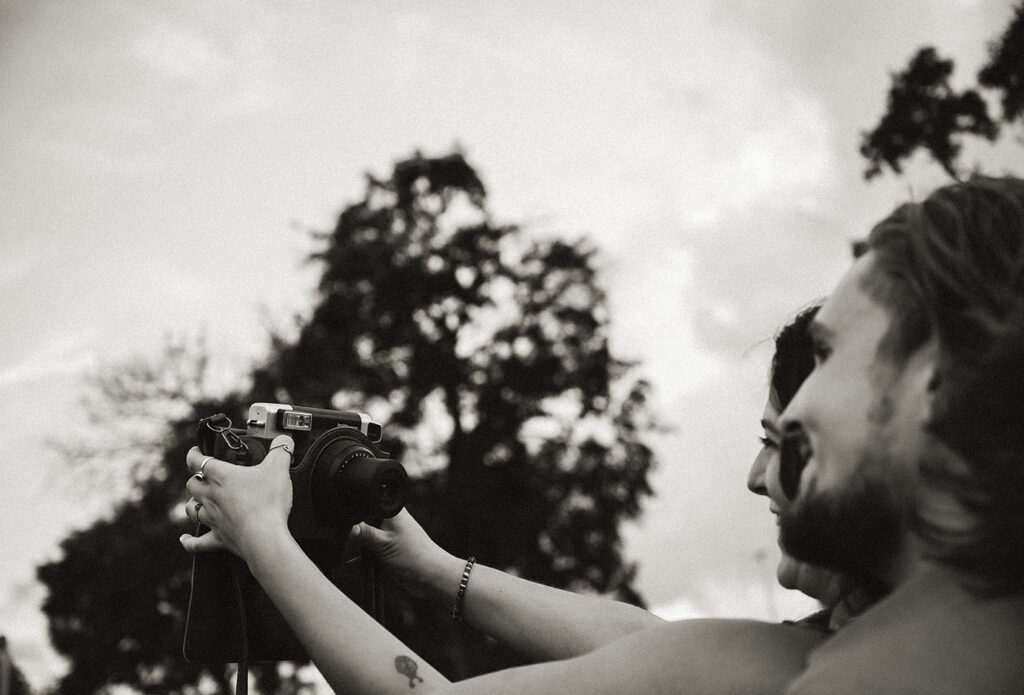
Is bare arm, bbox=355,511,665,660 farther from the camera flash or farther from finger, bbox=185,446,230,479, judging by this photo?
finger, bbox=185,446,230,479

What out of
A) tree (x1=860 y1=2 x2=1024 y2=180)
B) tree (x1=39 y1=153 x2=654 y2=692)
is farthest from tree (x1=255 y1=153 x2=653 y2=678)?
tree (x1=860 y1=2 x2=1024 y2=180)

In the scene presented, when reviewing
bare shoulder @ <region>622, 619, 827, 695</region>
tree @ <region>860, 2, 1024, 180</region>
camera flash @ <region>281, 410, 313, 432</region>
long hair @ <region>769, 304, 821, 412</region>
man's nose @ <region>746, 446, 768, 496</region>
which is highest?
tree @ <region>860, 2, 1024, 180</region>

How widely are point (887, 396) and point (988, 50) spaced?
14199 mm

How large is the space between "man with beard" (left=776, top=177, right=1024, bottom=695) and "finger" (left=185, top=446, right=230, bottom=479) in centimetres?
112

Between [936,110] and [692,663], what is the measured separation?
14302mm

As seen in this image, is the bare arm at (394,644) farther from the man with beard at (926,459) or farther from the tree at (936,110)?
the tree at (936,110)

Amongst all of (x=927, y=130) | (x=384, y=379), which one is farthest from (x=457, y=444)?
(x=927, y=130)

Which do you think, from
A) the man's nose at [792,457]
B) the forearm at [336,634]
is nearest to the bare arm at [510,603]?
the forearm at [336,634]

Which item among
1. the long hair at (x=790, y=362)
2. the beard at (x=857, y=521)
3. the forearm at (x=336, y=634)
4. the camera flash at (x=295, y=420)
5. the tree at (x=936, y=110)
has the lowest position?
the beard at (x=857, y=521)

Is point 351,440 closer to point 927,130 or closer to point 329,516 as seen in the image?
point 329,516

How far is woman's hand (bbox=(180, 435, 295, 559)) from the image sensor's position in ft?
6.00

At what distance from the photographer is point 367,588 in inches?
91.7

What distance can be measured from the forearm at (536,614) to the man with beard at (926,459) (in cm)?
87

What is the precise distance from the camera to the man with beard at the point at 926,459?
116 cm
